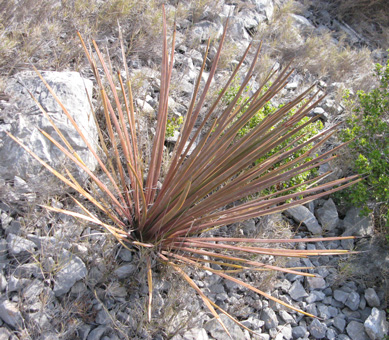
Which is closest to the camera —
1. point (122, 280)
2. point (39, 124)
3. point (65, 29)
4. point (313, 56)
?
point (122, 280)

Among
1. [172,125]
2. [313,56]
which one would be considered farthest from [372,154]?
[313,56]

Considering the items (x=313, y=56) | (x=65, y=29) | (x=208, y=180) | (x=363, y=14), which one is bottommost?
(x=65, y=29)

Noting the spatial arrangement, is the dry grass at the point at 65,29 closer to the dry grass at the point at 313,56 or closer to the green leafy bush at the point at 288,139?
the green leafy bush at the point at 288,139

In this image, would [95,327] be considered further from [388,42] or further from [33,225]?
[388,42]

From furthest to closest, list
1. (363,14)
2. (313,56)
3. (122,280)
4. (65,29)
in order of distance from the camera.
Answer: (363,14) → (313,56) → (65,29) → (122,280)

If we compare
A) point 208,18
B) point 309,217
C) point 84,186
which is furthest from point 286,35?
point 84,186

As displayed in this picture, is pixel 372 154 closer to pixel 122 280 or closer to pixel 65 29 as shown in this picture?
pixel 122 280

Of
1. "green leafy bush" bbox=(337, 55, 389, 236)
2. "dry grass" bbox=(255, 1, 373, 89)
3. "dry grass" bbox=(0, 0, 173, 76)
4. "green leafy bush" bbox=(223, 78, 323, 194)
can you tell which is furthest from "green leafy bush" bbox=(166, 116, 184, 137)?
"dry grass" bbox=(255, 1, 373, 89)
